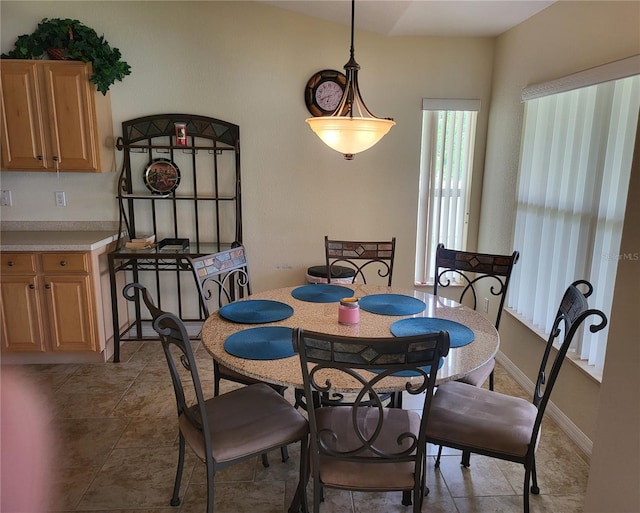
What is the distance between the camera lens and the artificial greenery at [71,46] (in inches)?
122

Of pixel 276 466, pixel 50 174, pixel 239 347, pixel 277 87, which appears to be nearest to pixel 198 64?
pixel 277 87

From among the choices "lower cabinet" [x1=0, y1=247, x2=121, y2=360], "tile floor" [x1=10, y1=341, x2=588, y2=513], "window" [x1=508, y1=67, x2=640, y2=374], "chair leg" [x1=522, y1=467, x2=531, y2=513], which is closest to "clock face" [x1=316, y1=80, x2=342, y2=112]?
"window" [x1=508, y1=67, x2=640, y2=374]

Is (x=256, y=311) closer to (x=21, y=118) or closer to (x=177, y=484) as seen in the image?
(x=177, y=484)

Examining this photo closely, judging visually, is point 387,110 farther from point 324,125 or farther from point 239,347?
point 239,347

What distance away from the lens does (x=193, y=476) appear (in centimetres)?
215

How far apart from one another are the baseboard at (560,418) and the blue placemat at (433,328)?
81 cm

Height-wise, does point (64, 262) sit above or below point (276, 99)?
below

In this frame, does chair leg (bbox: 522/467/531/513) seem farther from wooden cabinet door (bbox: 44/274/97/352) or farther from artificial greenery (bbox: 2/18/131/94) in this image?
artificial greenery (bbox: 2/18/131/94)

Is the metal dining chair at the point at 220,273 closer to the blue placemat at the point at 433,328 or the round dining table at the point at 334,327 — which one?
the round dining table at the point at 334,327

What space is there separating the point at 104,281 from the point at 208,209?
95 cm

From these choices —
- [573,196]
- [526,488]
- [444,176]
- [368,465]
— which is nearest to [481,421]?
[526,488]

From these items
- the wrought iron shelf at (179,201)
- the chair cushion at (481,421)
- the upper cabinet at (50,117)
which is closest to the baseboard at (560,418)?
the chair cushion at (481,421)

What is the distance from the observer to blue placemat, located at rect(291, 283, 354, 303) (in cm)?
238

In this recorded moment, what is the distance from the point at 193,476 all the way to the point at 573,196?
8.07 feet
